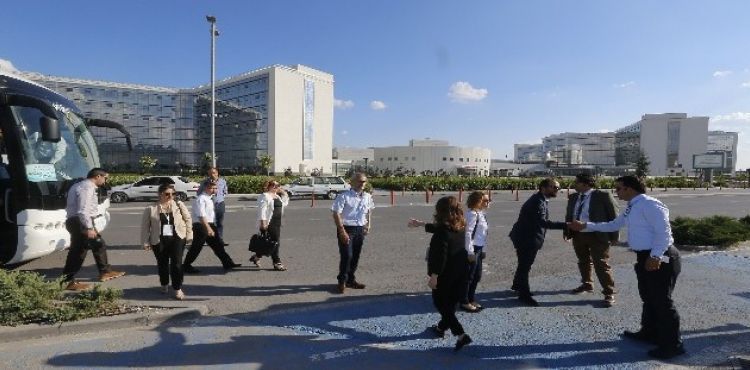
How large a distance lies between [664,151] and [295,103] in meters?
123

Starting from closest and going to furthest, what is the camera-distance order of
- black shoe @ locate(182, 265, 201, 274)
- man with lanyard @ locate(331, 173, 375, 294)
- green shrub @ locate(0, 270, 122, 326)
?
green shrub @ locate(0, 270, 122, 326)
man with lanyard @ locate(331, 173, 375, 294)
black shoe @ locate(182, 265, 201, 274)

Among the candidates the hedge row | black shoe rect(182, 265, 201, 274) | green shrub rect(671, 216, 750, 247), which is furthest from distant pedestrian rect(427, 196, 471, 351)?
the hedge row

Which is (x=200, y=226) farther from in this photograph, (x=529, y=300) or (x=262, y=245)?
(x=529, y=300)

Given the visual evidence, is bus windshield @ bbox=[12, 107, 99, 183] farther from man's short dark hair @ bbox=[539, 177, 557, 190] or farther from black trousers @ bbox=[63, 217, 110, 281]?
man's short dark hair @ bbox=[539, 177, 557, 190]

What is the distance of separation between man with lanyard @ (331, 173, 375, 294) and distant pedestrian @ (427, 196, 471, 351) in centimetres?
187

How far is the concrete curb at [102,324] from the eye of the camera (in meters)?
4.22

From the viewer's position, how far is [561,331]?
15.4 feet

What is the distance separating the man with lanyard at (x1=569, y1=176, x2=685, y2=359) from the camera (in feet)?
13.2

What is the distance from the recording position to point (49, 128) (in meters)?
5.62

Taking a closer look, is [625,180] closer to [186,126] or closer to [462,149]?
[186,126]

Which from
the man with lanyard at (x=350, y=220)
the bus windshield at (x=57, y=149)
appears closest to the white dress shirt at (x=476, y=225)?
the man with lanyard at (x=350, y=220)

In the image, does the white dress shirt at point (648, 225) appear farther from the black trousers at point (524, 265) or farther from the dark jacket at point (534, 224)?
the black trousers at point (524, 265)

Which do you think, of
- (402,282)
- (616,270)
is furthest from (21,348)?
(616,270)

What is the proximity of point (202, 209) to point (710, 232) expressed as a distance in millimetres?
10736
